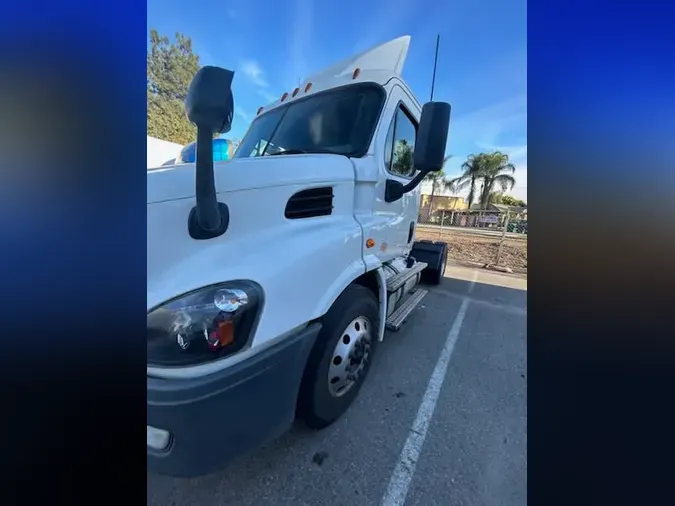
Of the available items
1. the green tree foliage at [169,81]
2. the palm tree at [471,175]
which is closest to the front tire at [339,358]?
the green tree foliage at [169,81]

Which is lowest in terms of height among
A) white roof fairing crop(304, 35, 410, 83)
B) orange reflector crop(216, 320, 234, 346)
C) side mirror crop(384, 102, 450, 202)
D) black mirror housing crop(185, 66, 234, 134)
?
orange reflector crop(216, 320, 234, 346)

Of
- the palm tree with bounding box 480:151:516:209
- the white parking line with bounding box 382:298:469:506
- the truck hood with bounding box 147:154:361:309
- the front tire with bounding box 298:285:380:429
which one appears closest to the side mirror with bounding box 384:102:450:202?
the truck hood with bounding box 147:154:361:309

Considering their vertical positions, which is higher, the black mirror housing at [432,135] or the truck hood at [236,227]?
the black mirror housing at [432,135]

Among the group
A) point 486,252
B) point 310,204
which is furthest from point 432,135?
point 486,252

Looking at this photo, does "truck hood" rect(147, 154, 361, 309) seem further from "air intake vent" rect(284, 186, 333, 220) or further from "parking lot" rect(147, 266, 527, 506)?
"parking lot" rect(147, 266, 527, 506)

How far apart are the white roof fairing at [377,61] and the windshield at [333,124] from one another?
297 millimetres

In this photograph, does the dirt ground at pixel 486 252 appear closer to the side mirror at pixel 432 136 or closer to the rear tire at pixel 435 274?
the rear tire at pixel 435 274

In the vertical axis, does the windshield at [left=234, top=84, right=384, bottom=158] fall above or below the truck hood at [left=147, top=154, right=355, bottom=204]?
above

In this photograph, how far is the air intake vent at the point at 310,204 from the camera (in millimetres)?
1702

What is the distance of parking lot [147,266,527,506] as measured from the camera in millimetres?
1536

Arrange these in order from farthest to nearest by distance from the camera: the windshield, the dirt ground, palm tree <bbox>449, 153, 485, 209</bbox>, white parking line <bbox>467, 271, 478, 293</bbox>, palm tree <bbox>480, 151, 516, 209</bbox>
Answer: palm tree <bbox>449, 153, 485, 209</bbox> < palm tree <bbox>480, 151, 516, 209</bbox> < the dirt ground < white parking line <bbox>467, 271, 478, 293</bbox> < the windshield
